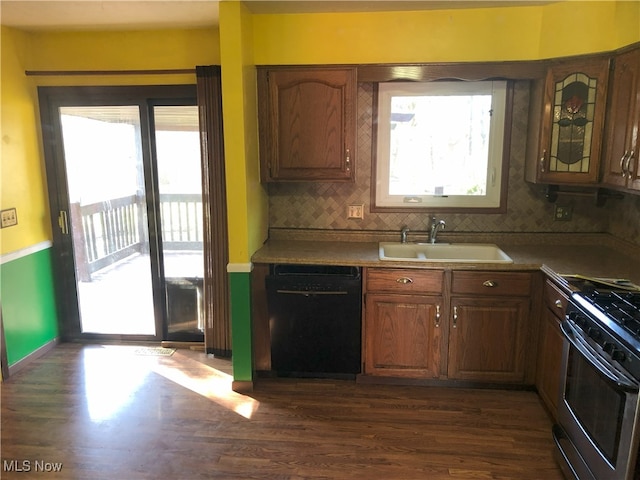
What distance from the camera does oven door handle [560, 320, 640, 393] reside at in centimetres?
169

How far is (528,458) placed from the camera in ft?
7.84

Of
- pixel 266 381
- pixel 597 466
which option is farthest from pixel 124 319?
pixel 597 466

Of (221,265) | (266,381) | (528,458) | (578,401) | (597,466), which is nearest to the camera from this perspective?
(597,466)

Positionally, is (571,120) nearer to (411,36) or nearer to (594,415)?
(411,36)

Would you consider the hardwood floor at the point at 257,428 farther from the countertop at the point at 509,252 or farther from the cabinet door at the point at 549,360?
the countertop at the point at 509,252

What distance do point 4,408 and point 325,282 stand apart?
2123mm

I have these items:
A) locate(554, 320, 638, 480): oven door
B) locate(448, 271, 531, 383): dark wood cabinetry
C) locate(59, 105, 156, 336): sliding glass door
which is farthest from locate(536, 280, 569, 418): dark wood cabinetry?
locate(59, 105, 156, 336): sliding glass door

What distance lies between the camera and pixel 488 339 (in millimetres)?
2947

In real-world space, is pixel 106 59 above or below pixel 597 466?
above

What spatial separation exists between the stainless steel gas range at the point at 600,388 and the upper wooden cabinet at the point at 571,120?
89 centimetres

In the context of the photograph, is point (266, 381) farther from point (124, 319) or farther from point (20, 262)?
point (20, 262)

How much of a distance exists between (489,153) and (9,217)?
Result: 3.36 metres

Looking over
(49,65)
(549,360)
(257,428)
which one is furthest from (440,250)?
(49,65)

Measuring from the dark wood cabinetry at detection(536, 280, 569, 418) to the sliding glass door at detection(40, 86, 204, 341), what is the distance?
2.44 m
